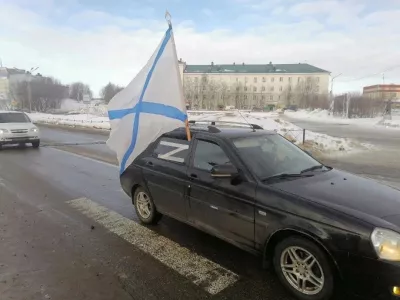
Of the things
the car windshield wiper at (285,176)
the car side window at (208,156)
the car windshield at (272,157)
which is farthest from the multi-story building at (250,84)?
the car windshield wiper at (285,176)

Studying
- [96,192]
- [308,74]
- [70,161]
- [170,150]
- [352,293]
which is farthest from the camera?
[308,74]

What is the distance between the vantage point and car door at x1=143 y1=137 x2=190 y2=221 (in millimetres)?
4516

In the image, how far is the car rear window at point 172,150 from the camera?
4655 millimetres

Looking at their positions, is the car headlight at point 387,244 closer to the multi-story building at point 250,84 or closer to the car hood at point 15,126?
the car hood at point 15,126

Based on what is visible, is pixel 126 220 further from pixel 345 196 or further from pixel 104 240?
pixel 345 196

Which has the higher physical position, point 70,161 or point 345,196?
point 345,196

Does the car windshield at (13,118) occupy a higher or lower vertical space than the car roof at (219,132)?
lower

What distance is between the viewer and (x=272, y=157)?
4.15 metres

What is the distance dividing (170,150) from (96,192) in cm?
301

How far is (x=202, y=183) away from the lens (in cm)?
415

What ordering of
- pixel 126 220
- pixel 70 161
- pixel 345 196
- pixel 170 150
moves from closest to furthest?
pixel 345 196
pixel 170 150
pixel 126 220
pixel 70 161

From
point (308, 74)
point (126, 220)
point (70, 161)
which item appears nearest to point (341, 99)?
point (70, 161)

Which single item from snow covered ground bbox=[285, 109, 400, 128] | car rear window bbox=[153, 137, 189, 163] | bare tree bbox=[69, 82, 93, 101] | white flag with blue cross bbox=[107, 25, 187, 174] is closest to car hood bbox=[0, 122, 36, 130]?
white flag with blue cross bbox=[107, 25, 187, 174]

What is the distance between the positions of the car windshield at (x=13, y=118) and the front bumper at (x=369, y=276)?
53.6ft
